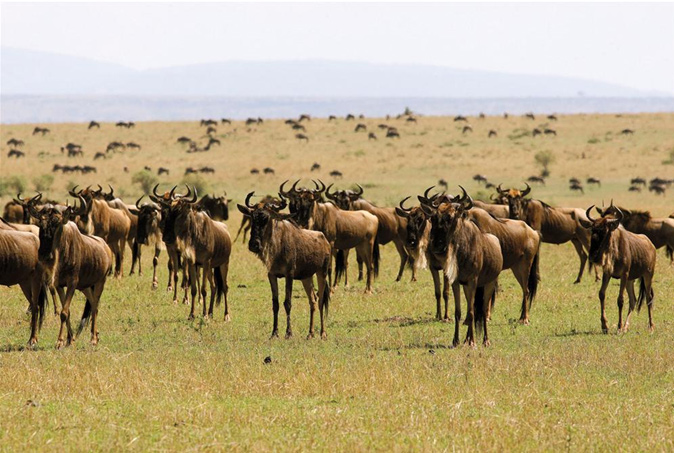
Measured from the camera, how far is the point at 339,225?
19062mm

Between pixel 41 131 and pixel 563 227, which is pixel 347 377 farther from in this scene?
pixel 41 131

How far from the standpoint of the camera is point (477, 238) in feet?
42.7

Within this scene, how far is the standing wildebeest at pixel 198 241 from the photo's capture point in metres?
15.2

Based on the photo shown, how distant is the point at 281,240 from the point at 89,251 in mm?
2595

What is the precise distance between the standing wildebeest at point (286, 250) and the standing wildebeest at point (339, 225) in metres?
2.83

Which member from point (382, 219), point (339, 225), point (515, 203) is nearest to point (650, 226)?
point (515, 203)

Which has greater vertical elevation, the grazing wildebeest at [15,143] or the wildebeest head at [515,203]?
the wildebeest head at [515,203]

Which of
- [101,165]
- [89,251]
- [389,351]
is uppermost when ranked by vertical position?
[89,251]

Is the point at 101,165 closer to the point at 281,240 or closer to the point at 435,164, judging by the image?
the point at 435,164

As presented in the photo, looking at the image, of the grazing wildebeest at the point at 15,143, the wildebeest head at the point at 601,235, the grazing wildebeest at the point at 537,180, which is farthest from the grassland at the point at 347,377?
the grazing wildebeest at the point at 15,143

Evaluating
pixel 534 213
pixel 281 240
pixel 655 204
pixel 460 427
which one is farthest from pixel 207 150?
pixel 460 427

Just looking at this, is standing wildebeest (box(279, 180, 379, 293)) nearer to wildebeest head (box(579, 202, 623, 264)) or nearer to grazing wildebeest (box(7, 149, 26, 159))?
wildebeest head (box(579, 202, 623, 264))

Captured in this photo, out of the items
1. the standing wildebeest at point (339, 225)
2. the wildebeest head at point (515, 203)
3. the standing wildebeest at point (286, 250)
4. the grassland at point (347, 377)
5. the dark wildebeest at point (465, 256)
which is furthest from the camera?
the wildebeest head at point (515, 203)

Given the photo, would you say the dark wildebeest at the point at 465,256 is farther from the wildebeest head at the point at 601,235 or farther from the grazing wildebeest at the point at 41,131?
the grazing wildebeest at the point at 41,131
